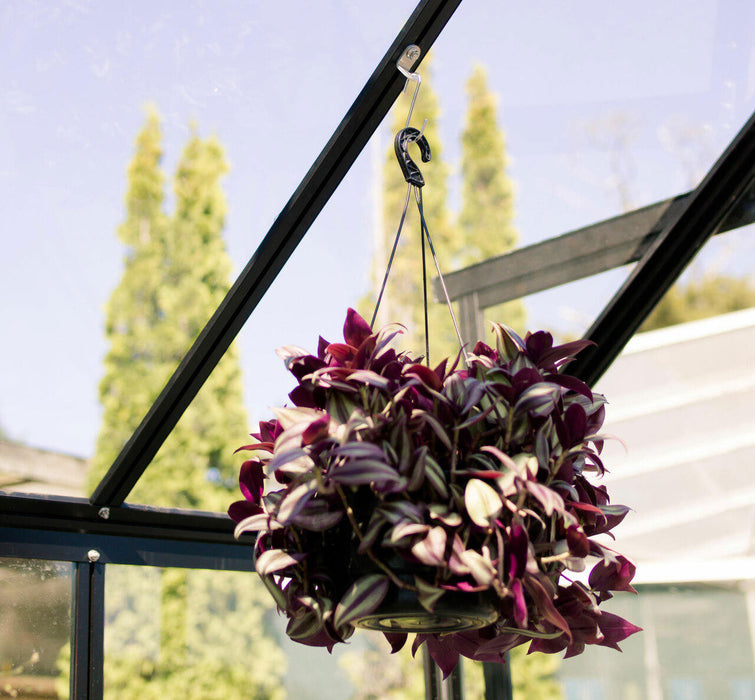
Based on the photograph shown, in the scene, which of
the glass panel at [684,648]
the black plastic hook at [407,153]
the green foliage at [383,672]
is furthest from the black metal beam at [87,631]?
the green foliage at [383,672]

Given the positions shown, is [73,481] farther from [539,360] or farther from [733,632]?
[733,632]

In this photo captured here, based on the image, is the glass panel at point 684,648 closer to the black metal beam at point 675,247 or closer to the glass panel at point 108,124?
the black metal beam at point 675,247

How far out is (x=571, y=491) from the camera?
2.99 ft

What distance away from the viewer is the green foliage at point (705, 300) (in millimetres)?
3326

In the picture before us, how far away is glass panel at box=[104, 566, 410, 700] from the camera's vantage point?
1.88 metres

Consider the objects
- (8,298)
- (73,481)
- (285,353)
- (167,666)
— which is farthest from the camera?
(167,666)

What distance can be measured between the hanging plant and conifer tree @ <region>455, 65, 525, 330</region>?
4504 millimetres

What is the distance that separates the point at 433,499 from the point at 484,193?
4.91 meters

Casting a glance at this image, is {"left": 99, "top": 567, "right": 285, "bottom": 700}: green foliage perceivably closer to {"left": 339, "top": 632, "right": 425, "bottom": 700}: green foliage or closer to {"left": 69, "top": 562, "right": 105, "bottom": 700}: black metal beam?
{"left": 69, "top": 562, "right": 105, "bottom": 700}: black metal beam

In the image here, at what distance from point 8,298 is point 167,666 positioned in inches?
41.8

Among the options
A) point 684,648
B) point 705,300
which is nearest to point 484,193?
point 705,300

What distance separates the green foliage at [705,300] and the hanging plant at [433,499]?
8.21ft

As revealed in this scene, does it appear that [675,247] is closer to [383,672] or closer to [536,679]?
[536,679]

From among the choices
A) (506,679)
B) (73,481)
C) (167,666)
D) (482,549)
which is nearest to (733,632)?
(506,679)
